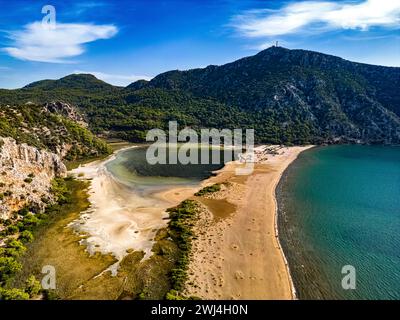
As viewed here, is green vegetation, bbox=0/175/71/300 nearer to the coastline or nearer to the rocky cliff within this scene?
the rocky cliff

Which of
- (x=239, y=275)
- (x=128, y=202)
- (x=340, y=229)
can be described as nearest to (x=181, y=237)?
(x=239, y=275)

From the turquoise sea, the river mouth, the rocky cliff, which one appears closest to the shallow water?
the river mouth

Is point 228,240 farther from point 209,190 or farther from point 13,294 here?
point 13,294

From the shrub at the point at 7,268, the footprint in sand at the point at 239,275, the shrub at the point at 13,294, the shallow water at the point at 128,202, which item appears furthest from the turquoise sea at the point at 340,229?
the shrub at the point at 7,268

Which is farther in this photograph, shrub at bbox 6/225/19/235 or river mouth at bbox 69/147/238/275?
shrub at bbox 6/225/19/235
